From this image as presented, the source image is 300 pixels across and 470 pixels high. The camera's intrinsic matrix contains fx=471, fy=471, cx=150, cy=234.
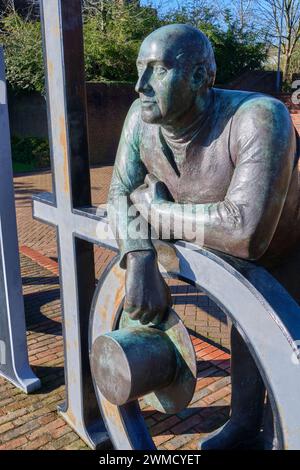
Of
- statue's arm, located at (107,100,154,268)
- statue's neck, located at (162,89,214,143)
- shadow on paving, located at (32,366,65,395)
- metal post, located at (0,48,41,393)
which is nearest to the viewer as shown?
statue's neck, located at (162,89,214,143)

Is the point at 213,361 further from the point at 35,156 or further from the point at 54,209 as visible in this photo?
the point at 35,156

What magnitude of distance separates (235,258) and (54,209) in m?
1.49

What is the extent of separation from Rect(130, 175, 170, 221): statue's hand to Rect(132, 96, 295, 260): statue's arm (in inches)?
8.5

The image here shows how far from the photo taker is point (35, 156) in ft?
59.7

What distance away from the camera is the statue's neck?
1.68m

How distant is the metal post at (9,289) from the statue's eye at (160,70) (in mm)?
2084

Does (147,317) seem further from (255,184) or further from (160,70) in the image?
(160,70)

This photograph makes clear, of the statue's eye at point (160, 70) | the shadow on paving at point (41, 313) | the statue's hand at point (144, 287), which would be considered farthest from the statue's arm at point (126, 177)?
the shadow on paving at point (41, 313)

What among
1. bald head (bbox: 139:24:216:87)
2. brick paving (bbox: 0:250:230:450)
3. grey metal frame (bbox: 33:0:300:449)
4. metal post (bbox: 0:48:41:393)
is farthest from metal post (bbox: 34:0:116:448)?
bald head (bbox: 139:24:216:87)

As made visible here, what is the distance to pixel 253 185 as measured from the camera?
148 centimetres

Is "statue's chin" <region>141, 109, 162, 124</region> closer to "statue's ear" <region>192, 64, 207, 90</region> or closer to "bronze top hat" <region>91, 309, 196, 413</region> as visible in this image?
"statue's ear" <region>192, 64, 207, 90</region>

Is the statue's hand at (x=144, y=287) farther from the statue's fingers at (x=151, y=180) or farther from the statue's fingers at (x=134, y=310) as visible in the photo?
the statue's fingers at (x=151, y=180)

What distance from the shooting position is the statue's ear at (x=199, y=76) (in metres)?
1.61
